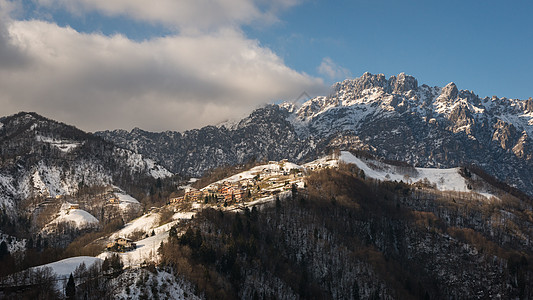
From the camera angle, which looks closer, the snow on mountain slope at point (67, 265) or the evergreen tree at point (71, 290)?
the evergreen tree at point (71, 290)

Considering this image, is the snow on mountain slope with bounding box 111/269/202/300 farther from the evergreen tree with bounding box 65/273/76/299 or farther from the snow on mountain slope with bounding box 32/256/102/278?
the snow on mountain slope with bounding box 32/256/102/278

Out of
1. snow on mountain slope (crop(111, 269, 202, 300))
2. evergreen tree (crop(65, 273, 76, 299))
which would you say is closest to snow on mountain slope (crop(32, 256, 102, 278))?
evergreen tree (crop(65, 273, 76, 299))

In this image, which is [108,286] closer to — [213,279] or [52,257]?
[213,279]

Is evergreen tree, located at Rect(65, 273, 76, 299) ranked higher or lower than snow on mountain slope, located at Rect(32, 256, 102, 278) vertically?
lower

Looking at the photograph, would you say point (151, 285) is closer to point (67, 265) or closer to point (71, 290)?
point (71, 290)

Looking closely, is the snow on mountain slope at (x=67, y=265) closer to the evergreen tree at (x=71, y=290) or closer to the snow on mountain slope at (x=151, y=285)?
the evergreen tree at (x=71, y=290)

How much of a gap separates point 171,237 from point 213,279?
3387 centimetres

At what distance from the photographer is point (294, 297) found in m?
186

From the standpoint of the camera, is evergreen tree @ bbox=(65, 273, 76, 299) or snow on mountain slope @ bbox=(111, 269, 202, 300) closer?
evergreen tree @ bbox=(65, 273, 76, 299)

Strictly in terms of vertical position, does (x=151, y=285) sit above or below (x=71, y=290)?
below

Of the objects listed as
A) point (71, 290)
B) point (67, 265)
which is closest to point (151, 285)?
point (71, 290)

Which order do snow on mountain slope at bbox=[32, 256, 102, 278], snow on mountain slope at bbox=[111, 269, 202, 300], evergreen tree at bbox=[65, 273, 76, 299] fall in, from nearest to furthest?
1. evergreen tree at bbox=[65, 273, 76, 299]
2. snow on mountain slope at bbox=[111, 269, 202, 300]
3. snow on mountain slope at bbox=[32, 256, 102, 278]

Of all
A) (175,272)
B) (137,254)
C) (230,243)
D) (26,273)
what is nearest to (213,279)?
(175,272)

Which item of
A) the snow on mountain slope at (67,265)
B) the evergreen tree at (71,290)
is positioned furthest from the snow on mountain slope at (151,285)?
the snow on mountain slope at (67,265)
